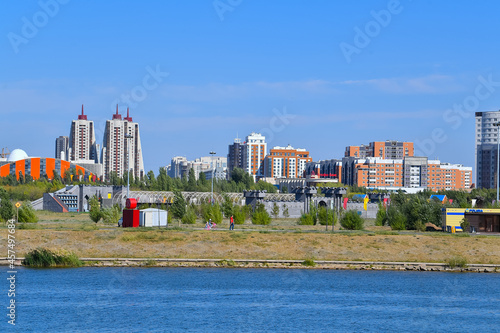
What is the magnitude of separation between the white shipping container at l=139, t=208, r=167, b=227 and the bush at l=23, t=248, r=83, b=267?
15328 mm

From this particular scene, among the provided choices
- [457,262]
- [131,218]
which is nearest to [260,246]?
[457,262]

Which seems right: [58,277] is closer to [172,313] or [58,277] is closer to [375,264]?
[172,313]

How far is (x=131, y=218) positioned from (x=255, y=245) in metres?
14.2

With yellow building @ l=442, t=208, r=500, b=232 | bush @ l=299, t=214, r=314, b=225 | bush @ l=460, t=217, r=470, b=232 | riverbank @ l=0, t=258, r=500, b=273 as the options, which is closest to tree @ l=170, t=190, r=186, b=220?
bush @ l=299, t=214, r=314, b=225

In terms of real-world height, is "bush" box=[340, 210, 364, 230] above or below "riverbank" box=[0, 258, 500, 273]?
above

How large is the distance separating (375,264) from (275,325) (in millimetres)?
17338

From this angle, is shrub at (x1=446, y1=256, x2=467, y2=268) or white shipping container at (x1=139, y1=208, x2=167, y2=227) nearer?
shrub at (x1=446, y1=256, x2=467, y2=268)

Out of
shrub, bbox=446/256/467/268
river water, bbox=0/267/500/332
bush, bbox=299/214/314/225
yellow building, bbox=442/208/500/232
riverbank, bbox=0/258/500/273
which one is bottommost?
river water, bbox=0/267/500/332

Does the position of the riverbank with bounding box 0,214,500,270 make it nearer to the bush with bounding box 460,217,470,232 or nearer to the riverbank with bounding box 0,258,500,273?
the riverbank with bounding box 0,258,500,273

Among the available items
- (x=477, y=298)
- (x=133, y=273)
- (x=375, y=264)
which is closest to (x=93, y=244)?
(x=133, y=273)

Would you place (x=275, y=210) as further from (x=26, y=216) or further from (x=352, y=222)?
(x=26, y=216)

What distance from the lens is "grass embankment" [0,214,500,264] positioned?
4672cm

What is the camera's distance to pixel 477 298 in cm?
3447

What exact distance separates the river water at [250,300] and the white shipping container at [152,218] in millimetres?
17691
